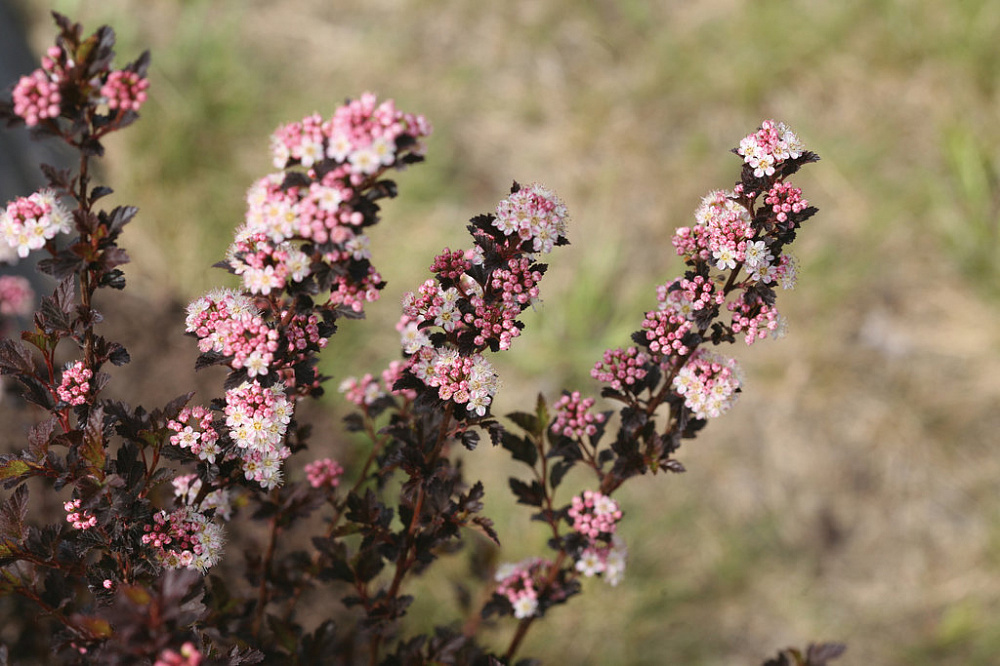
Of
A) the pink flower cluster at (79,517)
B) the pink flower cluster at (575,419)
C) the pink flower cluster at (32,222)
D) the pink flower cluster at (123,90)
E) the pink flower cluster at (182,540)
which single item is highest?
the pink flower cluster at (123,90)

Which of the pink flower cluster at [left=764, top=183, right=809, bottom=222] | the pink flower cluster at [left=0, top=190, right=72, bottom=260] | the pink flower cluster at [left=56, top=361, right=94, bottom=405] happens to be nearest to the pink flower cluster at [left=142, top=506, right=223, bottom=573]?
the pink flower cluster at [left=56, top=361, right=94, bottom=405]

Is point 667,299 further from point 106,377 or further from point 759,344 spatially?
Result: point 759,344


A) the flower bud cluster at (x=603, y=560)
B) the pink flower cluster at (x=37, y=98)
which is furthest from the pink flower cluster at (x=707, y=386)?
the pink flower cluster at (x=37, y=98)

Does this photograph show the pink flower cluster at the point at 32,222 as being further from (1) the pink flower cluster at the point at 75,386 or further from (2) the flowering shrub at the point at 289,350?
(1) the pink flower cluster at the point at 75,386

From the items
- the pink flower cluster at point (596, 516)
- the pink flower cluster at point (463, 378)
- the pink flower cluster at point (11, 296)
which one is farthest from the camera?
the pink flower cluster at point (11, 296)

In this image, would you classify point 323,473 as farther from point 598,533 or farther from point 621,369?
point 621,369

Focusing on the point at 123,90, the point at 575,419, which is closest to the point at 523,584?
the point at 575,419
